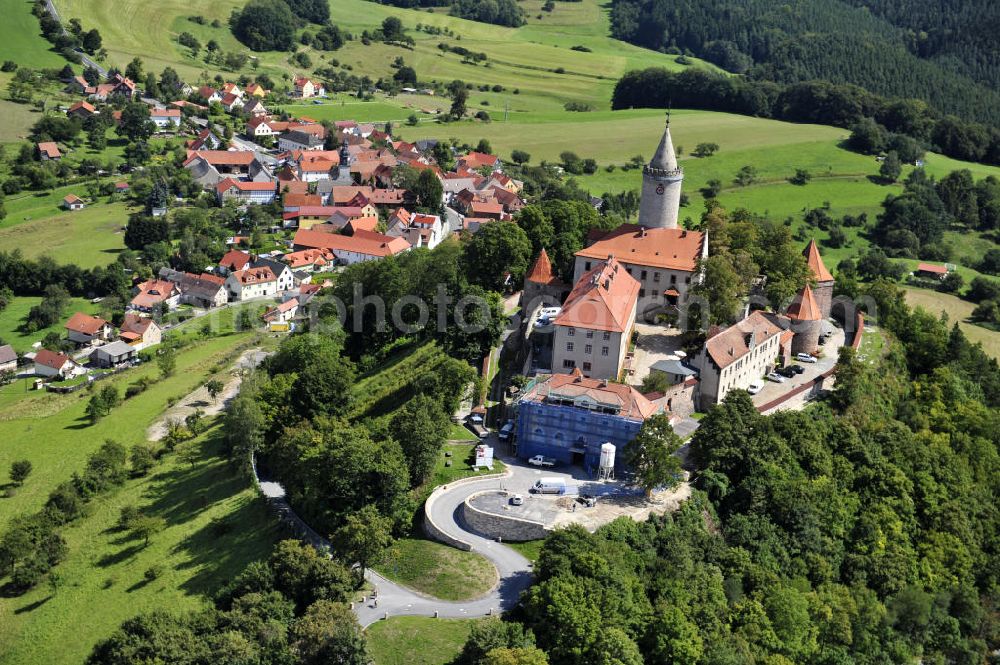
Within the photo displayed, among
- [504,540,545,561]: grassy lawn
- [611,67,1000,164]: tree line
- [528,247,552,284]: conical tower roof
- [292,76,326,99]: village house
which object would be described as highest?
[611,67,1000,164]: tree line

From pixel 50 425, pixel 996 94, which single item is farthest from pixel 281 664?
pixel 996 94

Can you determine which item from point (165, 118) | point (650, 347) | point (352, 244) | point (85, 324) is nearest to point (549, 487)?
point (650, 347)

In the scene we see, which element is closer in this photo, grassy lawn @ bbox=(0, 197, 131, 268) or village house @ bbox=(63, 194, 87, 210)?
grassy lawn @ bbox=(0, 197, 131, 268)

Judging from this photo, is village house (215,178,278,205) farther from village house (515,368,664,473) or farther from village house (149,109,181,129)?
village house (515,368,664,473)

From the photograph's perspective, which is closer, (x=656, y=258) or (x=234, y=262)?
(x=656, y=258)

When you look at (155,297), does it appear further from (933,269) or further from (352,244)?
(933,269)

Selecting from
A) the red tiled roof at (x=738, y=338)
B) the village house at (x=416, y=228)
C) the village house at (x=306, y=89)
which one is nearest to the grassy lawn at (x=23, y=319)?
the village house at (x=416, y=228)

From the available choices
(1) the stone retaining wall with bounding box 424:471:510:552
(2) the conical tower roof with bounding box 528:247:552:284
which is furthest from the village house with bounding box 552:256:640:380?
(1) the stone retaining wall with bounding box 424:471:510:552
